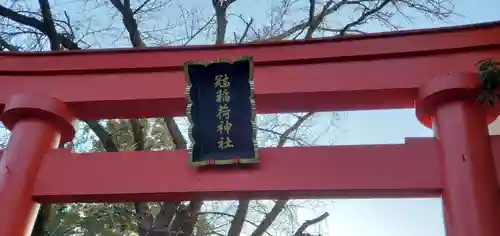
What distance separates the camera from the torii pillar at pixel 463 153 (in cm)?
266

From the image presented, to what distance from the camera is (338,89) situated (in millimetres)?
3318

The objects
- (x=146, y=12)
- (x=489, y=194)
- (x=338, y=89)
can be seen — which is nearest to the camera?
(x=489, y=194)

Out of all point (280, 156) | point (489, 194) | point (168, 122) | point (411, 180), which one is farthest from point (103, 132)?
point (489, 194)

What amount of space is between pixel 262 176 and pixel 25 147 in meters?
1.57

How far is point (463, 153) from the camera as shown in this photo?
286 cm

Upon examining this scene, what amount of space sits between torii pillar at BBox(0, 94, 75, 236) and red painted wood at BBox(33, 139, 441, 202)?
0.10 m

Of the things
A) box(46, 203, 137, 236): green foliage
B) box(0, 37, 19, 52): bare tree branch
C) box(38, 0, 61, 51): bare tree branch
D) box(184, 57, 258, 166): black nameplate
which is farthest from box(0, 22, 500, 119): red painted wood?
box(46, 203, 137, 236): green foliage

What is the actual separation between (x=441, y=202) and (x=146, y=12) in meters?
3.81

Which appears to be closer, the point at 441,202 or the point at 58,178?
the point at 441,202

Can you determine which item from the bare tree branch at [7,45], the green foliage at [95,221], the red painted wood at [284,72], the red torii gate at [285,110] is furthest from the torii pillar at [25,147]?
the bare tree branch at [7,45]

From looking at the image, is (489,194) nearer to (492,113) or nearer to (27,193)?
(492,113)

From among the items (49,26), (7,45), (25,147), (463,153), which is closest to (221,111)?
(25,147)

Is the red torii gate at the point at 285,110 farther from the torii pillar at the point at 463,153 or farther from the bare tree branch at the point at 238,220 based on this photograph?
the bare tree branch at the point at 238,220

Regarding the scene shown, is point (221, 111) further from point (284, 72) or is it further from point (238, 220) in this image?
point (238, 220)
